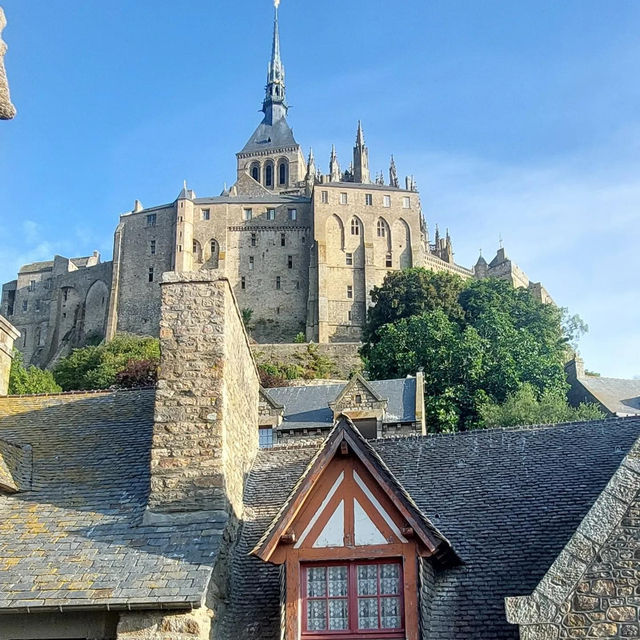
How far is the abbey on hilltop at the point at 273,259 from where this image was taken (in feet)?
358

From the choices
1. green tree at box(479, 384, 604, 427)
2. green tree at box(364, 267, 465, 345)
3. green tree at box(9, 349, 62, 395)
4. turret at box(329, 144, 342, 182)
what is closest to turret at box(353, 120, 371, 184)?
turret at box(329, 144, 342, 182)

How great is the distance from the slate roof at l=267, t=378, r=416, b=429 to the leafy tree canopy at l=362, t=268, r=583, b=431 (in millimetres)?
11974

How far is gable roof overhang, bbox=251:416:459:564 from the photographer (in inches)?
384

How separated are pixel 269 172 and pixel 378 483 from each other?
436 feet

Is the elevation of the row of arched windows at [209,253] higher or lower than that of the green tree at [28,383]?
higher

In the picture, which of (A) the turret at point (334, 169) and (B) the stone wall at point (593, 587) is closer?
(B) the stone wall at point (593, 587)

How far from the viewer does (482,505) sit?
37.2ft

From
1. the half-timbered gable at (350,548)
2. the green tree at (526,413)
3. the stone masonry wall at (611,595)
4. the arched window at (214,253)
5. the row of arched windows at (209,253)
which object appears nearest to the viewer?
the stone masonry wall at (611,595)

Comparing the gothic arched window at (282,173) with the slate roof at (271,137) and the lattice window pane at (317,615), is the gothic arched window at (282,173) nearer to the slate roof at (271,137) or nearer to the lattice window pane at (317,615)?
the slate roof at (271,137)

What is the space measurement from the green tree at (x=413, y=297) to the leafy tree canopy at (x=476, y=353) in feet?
1.68

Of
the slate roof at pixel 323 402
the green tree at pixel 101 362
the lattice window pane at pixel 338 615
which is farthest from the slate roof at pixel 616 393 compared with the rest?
the lattice window pane at pixel 338 615

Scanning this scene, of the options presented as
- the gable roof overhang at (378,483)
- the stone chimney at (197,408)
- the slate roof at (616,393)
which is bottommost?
the gable roof overhang at (378,483)

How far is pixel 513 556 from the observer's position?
10320 millimetres

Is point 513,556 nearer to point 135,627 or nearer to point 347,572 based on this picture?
point 347,572
